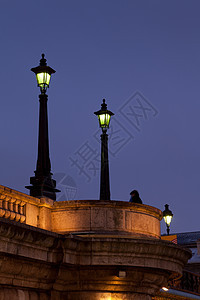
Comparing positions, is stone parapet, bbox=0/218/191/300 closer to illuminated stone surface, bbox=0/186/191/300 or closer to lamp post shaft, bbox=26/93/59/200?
illuminated stone surface, bbox=0/186/191/300

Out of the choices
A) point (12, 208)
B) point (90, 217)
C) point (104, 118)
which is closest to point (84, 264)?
point (90, 217)

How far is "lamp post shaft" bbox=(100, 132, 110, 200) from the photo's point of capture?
19.2 meters

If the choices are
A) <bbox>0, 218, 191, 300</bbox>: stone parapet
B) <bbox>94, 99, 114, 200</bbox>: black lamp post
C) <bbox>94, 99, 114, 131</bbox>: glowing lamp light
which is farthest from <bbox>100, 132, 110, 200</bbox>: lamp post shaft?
<bbox>0, 218, 191, 300</bbox>: stone parapet

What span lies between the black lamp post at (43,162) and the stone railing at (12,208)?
55.7 inches

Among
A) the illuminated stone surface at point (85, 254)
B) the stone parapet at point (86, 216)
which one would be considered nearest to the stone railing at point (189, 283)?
the illuminated stone surface at point (85, 254)

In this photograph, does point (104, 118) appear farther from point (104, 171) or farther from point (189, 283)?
point (189, 283)

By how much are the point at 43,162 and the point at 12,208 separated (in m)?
2.41

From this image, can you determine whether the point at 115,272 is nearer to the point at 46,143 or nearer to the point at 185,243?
the point at 46,143

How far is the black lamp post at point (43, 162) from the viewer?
49.1 ft

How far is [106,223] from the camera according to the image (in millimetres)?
14609

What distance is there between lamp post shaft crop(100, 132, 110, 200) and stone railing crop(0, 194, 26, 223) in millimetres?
5919

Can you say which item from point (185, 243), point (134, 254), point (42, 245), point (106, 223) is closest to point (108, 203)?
point (106, 223)

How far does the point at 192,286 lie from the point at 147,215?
591 inches

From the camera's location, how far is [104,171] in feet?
64.2
